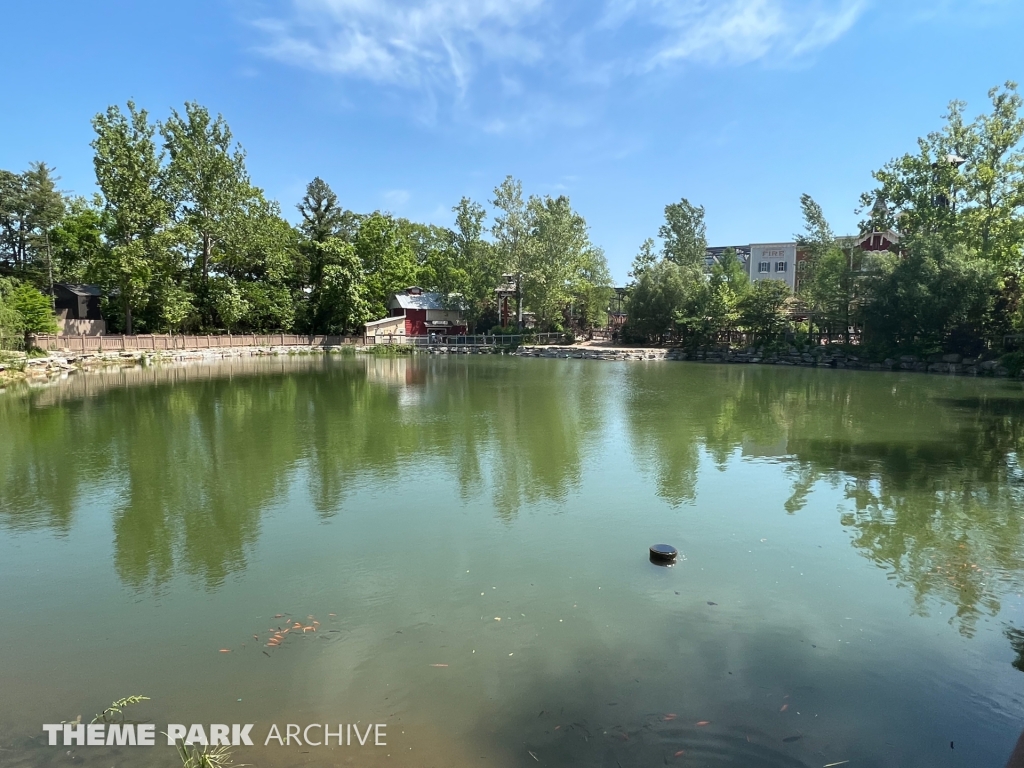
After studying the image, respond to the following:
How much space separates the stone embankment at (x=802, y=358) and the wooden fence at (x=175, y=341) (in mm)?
15652

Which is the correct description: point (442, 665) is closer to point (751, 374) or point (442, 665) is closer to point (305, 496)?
point (305, 496)

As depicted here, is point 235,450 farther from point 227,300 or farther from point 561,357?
point 227,300

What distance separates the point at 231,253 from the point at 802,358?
38363mm

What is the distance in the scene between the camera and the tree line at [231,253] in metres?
36.9

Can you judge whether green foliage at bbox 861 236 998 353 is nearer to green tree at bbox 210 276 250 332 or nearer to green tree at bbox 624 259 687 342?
green tree at bbox 624 259 687 342

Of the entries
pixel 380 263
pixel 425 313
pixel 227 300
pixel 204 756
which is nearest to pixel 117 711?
pixel 204 756

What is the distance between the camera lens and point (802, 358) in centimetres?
3766

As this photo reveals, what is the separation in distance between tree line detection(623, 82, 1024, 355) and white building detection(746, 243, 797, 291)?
16744 millimetres

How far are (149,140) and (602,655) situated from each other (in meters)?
43.5

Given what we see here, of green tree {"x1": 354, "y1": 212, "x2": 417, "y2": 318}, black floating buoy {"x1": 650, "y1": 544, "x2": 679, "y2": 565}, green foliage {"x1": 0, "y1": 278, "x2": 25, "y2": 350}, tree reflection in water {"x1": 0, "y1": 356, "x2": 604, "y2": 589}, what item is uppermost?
green tree {"x1": 354, "y1": 212, "x2": 417, "y2": 318}

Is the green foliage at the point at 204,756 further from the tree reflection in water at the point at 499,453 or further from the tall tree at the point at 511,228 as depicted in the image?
the tall tree at the point at 511,228

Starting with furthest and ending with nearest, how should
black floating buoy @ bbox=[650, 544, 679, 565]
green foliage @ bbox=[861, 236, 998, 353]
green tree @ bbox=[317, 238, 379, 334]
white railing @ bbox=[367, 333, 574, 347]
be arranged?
white railing @ bbox=[367, 333, 574, 347]
green tree @ bbox=[317, 238, 379, 334]
green foliage @ bbox=[861, 236, 998, 353]
black floating buoy @ bbox=[650, 544, 679, 565]

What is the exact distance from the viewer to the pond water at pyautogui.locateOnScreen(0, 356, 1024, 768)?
157 inches

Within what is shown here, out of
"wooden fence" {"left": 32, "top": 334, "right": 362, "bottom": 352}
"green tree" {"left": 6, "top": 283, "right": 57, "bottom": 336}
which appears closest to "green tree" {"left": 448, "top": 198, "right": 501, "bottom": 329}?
"wooden fence" {"left": 32, "top": 334, "right": 362, "bottom": 352}
